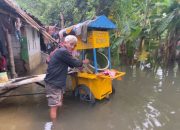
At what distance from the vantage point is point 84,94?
695 cm

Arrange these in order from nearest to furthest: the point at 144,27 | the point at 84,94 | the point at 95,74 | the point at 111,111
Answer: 1. the point at 111,111
2. the point at 95,74
3. the point at 84,94
4. the point at 144,27

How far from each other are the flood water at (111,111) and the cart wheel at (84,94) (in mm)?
162

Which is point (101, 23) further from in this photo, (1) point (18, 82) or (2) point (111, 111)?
(1) point (18, 82)

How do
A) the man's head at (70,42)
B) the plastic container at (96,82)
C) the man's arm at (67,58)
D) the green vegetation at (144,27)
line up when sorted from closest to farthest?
the man's arm at (67,58) < the man's head at (70,42) < the plastic container at (96,82) < the green vegetation at (144,27)

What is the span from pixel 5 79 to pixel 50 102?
1743 mm

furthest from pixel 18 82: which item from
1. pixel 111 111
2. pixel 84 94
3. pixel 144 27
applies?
pixel 144 27

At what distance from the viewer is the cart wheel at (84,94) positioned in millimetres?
6641

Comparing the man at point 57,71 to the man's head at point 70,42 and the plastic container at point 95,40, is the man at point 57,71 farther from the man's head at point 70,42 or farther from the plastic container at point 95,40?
the plastic container at point 95,40

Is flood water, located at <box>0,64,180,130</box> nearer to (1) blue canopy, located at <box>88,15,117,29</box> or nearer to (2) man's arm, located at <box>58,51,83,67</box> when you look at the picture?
(2) man's arm, located at <box>58,51,83,67</box>

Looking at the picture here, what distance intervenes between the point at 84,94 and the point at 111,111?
1.02m

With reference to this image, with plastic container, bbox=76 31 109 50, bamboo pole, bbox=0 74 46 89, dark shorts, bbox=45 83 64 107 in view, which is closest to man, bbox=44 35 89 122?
dark shorts, bbox=45 83 64 107

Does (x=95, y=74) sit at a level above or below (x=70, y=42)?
below

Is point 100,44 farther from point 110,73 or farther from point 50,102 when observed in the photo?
point 50,102

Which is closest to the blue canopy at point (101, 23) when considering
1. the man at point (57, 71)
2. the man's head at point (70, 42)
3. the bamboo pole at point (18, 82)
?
the man's head at point (70, 42)
